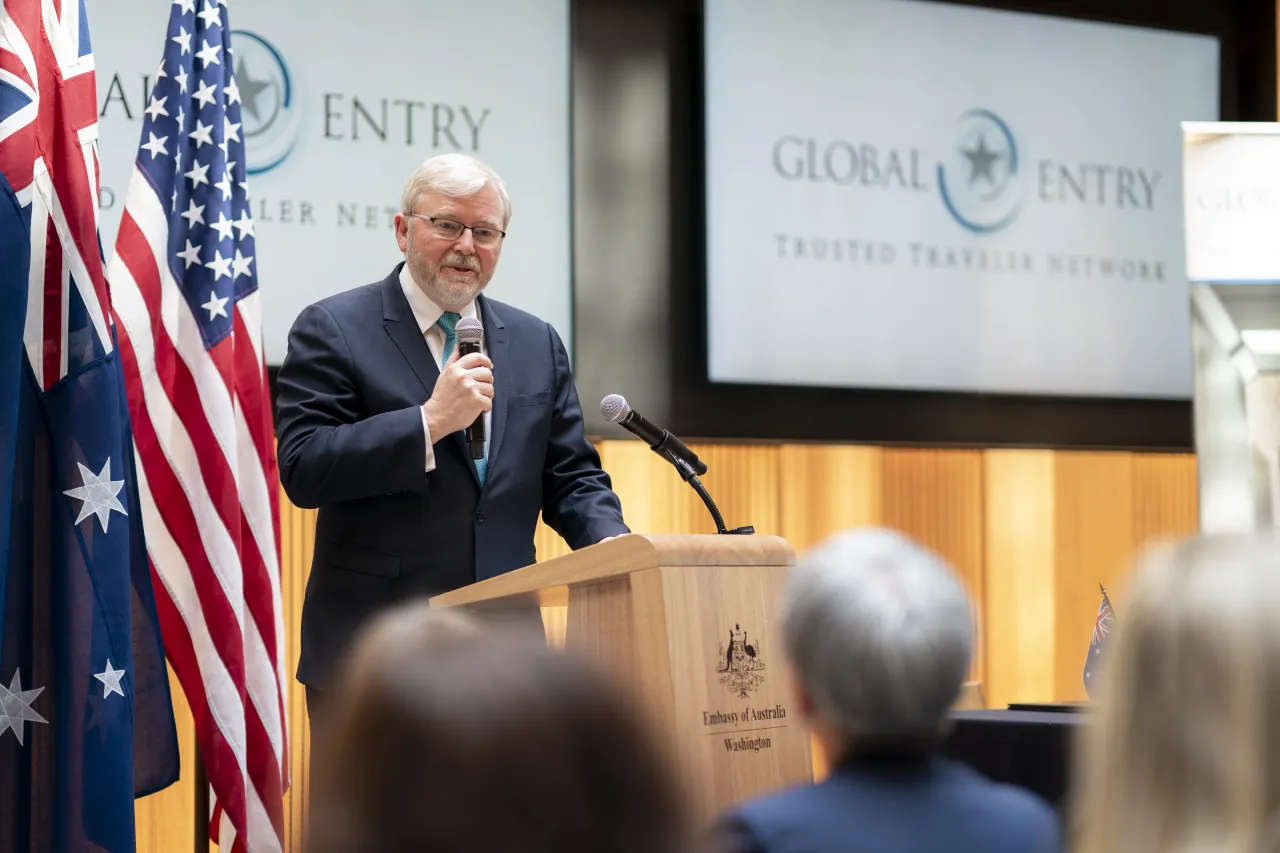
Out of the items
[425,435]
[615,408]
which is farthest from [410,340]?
[615,408]

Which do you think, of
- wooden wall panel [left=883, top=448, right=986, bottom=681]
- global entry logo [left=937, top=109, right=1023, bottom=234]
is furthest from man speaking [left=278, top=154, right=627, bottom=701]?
global entry logo [left=937, top=109, right=1023, bottom=234]

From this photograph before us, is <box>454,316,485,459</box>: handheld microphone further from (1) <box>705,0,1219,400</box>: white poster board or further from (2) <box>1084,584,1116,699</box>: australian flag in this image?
(1) <box>705,0,1219,400</box>: white poster board

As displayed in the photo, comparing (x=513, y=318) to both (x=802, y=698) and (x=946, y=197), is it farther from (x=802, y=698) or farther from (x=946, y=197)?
(x=946, y=197)

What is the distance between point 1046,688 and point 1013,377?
1136mm

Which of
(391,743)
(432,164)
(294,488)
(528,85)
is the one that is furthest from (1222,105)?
(391,743)

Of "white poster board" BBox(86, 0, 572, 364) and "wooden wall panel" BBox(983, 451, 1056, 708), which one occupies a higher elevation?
"white poster board" BBox(86, 0, 572, 364)

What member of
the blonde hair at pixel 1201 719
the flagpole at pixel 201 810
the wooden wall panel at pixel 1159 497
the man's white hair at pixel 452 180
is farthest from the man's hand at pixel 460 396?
the wooden wall panel at pixel 1159 497

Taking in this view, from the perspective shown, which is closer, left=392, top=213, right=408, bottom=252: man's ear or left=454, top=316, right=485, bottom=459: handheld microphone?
left=454, top=316, right=485, bottom=459: handheld microphone

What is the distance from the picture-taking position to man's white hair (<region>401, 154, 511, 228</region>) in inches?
119

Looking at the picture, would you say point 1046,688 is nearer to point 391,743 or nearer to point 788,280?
point 788,280

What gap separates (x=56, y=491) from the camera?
9.32ft

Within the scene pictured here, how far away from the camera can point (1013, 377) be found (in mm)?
5375

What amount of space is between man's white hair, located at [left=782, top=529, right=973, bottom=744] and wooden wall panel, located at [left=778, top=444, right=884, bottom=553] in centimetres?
369

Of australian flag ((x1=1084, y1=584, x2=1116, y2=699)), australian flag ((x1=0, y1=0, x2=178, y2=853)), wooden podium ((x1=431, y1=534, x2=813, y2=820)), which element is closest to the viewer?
wooden podium ((x1=431, y1=534, x2=813, y2=820))
